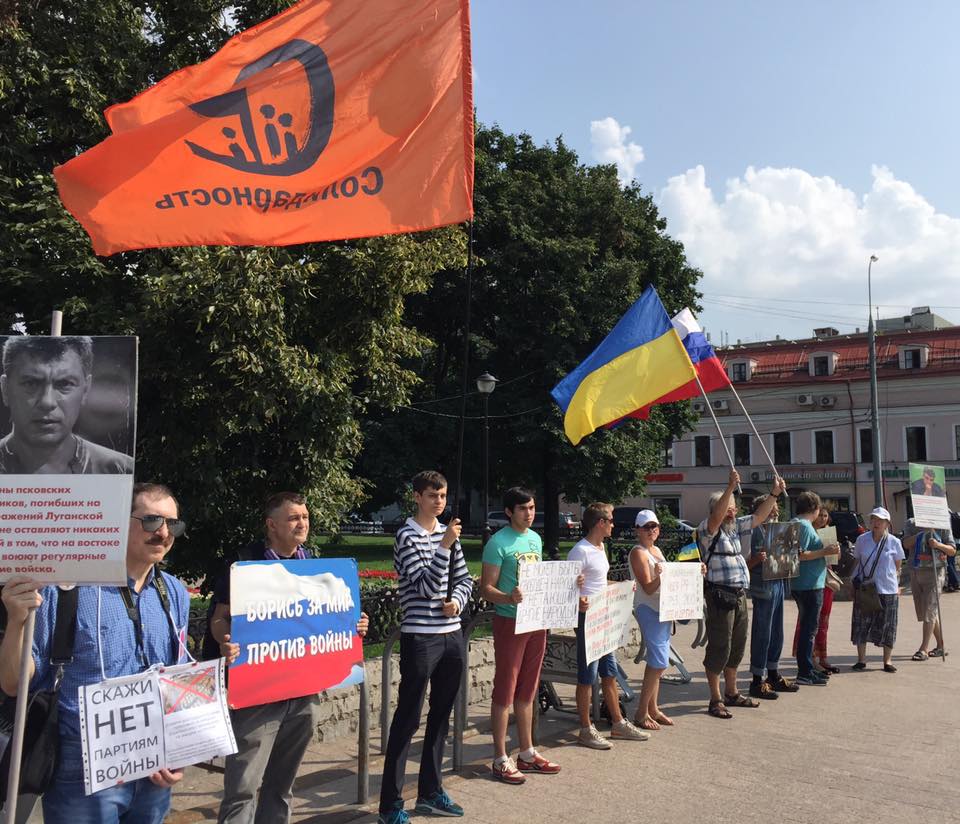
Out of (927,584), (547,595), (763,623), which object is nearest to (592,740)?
(547,595)

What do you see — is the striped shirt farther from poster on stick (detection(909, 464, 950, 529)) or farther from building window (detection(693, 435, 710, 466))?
building window (detection(693, 435, 710, 466))

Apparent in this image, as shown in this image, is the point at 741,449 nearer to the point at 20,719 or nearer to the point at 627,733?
the point at 627,733

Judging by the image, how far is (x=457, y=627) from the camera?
545 centimetres

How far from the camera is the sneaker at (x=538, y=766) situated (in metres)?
6.22

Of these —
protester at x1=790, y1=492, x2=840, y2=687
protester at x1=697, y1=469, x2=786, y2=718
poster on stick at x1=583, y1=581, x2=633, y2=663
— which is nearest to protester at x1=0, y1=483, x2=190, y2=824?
poster on stick at x1=583, y1=581, x2=633, y2=663

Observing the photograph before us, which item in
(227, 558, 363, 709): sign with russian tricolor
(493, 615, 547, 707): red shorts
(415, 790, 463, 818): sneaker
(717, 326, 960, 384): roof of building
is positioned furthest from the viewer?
(717, 326, 960, 384): roof of building

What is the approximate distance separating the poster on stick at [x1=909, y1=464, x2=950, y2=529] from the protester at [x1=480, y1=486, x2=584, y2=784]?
284 inches

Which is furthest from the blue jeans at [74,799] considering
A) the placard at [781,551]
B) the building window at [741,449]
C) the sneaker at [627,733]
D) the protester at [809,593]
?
the building window at [741,449]

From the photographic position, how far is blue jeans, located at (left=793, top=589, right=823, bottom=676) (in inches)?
383

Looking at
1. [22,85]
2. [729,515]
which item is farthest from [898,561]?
[22,85]

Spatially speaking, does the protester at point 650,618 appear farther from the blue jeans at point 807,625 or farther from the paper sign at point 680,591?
the blue jeans at point 807,625

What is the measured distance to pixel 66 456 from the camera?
3.12 metres

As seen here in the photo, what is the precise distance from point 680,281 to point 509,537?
26.2 metres

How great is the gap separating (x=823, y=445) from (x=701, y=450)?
24.2 feet
